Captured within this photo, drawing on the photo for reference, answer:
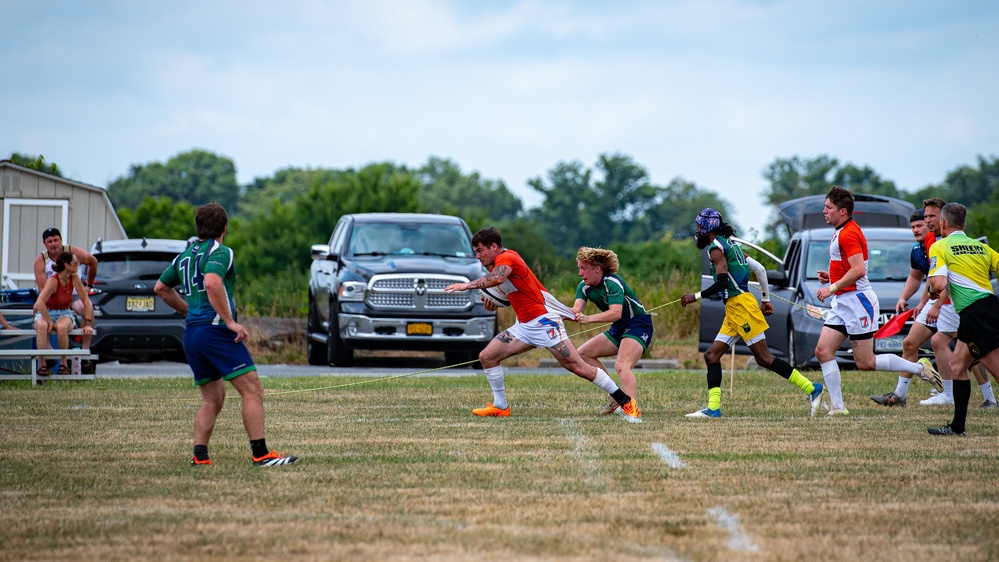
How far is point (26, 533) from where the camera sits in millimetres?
5895

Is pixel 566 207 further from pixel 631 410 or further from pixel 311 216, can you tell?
pixel 631 410

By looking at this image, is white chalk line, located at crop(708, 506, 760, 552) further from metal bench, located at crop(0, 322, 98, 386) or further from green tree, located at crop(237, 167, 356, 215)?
green tree, located at crop(237, 167, 356, 215)

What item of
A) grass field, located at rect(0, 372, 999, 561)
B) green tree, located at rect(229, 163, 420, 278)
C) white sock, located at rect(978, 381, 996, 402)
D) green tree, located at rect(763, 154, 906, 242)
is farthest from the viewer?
green tree, located at rect(763, 154, 906, 242)

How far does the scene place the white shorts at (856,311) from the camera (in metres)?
11.5

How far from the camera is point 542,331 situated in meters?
11.6

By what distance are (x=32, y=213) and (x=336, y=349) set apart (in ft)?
32.0

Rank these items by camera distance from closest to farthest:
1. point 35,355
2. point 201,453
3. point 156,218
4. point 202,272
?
point 202,272, point 201,453, point 35,355, point 156,218

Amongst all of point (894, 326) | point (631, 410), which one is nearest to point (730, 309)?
point (631, 410)

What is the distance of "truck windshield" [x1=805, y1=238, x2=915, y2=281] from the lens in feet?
57.3

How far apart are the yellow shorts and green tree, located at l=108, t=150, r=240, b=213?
120104mm

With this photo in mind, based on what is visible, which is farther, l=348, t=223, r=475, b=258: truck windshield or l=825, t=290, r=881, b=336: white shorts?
l=348, t=223, r=475, b=258: truck windshield

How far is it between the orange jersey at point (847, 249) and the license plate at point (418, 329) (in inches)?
318

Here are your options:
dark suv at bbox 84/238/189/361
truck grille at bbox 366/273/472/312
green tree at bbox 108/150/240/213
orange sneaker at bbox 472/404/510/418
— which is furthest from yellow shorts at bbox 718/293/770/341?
green tree at bbox 108/150/240/213

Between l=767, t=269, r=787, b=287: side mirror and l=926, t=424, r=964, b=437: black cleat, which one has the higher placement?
l=767, t=269, r=787, b=287: side mirror
